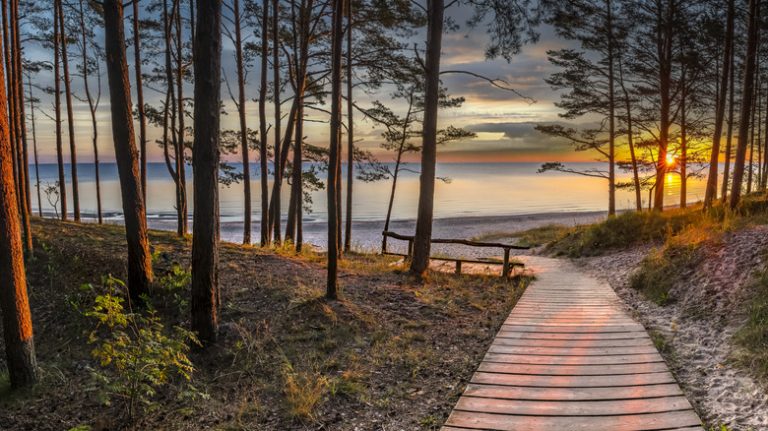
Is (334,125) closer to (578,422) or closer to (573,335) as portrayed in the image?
(573,335)

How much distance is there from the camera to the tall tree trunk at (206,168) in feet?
19.5

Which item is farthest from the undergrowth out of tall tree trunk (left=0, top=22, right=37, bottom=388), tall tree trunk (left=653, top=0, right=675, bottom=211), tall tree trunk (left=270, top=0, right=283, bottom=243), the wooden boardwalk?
tall tree trunk (left=270, top=0, right=283, bottom=243)

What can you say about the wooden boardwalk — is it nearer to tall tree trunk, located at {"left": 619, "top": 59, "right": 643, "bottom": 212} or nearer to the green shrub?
the green shrub

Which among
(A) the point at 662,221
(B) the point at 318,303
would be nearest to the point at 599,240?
(A) the point at 662,221

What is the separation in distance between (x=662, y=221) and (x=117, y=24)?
14.5m

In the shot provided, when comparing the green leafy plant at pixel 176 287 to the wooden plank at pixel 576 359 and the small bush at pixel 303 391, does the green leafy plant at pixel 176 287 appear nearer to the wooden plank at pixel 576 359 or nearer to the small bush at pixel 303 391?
the small bush at pixel 303 391

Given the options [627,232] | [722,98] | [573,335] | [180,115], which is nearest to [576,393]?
[573,335]

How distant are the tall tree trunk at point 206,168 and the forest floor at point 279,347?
0.49 meters

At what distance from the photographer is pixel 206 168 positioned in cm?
603

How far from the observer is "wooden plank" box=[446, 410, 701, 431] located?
4273 millimetres

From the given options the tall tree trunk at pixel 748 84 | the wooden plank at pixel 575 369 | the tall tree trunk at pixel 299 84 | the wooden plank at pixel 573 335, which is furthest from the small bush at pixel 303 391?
the tall tree trunk at pixel 748 84

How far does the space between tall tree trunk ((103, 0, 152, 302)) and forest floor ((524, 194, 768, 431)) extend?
25.2 ft

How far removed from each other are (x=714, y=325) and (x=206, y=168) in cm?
730

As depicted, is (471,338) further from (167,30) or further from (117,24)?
(167,30)
